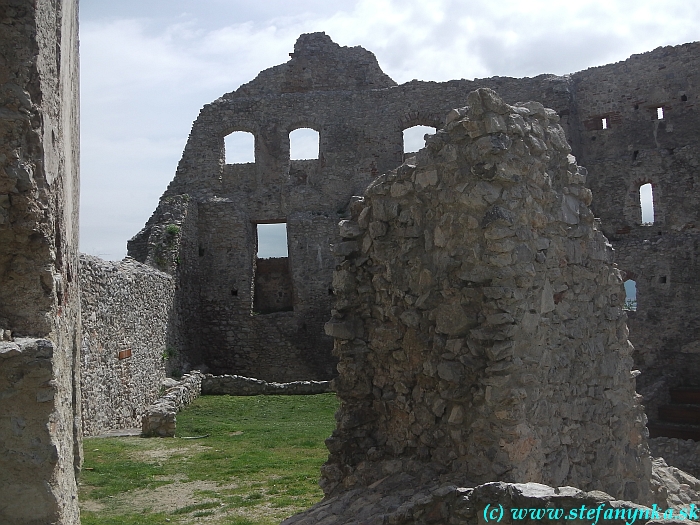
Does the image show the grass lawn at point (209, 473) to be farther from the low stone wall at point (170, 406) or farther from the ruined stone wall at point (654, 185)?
the ruined stone wall at point (654, 185)

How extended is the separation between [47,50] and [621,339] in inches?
189

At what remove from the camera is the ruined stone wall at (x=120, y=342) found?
1161 cm

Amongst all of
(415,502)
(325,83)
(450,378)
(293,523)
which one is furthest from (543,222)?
(325,83)

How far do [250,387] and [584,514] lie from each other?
1416 cm

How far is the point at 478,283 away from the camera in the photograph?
488 centimetres

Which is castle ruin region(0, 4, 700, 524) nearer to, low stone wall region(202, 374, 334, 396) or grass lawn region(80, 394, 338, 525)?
grass lawn region(80, 394, 338, 525)

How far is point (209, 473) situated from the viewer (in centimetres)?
924

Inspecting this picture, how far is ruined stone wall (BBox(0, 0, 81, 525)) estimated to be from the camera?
4.20 metres

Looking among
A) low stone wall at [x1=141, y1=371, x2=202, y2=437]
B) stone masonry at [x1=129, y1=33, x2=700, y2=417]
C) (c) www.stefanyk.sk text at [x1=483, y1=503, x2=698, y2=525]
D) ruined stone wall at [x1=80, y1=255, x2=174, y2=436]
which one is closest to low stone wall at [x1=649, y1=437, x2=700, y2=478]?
stone masonry at [x1=129, y1=33, x2=700, y2=417]

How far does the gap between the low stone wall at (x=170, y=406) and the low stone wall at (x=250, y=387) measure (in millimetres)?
275

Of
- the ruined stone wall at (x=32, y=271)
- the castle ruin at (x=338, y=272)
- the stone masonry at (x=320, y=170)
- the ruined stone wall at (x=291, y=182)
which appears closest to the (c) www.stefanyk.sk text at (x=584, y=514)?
the castle ruin at (x=338, y=272)

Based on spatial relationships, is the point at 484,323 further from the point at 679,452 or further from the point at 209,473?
the point at 679,452

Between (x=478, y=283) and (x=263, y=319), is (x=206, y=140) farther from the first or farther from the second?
(x=478, y=283)

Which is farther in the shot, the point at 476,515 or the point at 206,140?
the point at 206,140
